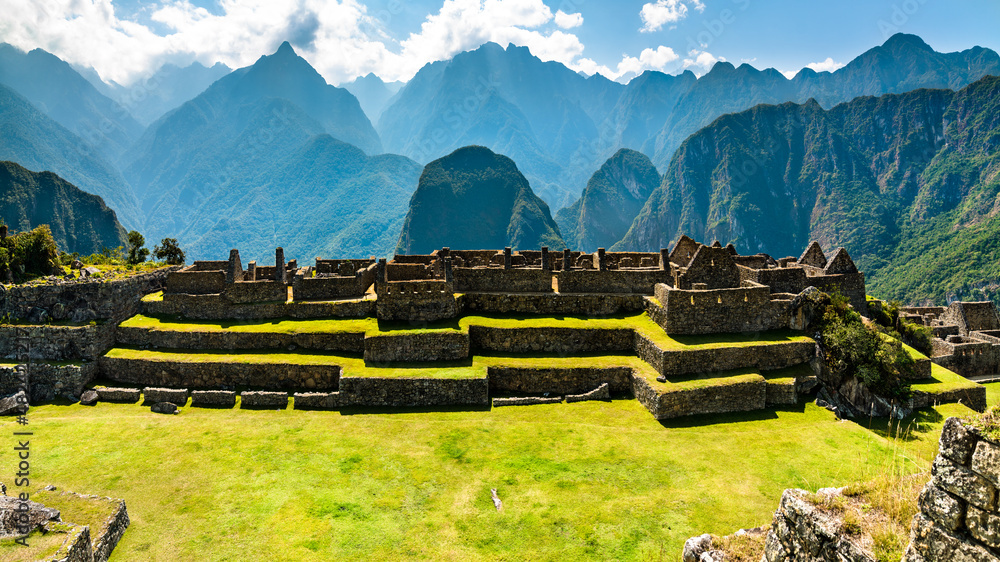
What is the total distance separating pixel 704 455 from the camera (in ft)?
46.4

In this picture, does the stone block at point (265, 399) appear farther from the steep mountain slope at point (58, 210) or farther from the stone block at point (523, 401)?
the steep mountain slope at point (58, 210)

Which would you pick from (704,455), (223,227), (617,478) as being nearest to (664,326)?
(704,455)

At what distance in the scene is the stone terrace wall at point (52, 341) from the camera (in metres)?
19.3

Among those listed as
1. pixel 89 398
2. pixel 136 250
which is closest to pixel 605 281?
pixel 89 398

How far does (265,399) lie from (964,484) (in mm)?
19168

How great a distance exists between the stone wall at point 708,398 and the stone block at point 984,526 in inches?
479

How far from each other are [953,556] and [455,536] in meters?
8.82

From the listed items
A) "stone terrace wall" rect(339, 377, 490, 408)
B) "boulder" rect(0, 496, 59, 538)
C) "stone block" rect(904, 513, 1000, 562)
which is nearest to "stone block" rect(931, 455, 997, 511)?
"stone block" rect(904, 513, 1000, 562)

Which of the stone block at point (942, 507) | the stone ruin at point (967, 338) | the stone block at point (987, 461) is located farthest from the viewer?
the stone ruin at point (967, 338)

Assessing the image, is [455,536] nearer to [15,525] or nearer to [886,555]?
[886,555]

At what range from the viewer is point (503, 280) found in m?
23.7

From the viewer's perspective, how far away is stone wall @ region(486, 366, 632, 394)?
18.4 meters

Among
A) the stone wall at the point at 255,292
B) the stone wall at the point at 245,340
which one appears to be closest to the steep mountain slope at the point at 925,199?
the stone wall at the point at 245,340

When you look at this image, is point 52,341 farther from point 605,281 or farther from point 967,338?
point 967,338
